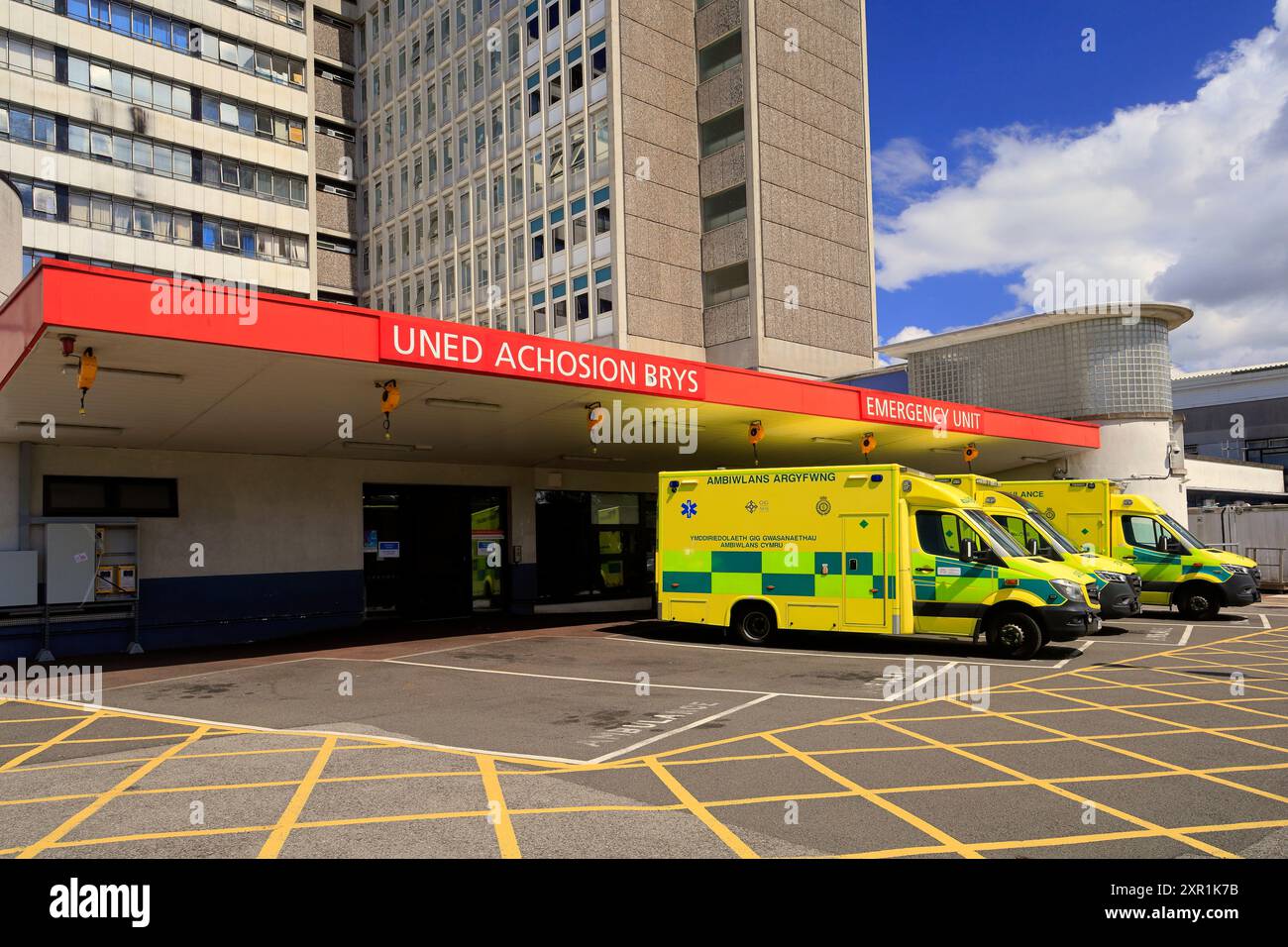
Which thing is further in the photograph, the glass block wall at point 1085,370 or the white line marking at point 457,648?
the glass block wall at point 1085,370

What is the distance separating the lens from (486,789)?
6.60m

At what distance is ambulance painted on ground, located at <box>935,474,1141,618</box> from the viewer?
15406 millimetres

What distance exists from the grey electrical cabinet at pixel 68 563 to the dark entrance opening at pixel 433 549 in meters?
5.52

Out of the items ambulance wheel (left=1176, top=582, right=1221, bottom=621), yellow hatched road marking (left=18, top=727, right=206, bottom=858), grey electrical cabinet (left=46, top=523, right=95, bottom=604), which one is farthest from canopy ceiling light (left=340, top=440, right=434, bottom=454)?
ambulance wheel (left=1176, top=582, right=1221, bottom=621)

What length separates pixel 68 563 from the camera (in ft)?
49.0

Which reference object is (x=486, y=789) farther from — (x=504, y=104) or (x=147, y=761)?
(x=504, y=104)

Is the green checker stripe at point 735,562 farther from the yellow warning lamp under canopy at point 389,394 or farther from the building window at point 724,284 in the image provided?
the building window at point 724,284

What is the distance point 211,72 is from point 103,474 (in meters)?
40.4

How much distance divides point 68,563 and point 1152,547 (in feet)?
68.1

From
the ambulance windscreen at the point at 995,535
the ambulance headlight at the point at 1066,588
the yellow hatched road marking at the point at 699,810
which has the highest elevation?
the ambulance windscreen at the point at 995,535

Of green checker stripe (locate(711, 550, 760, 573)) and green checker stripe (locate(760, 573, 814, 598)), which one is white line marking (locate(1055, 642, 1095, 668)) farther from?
green checker stripe (locate(711, 550, 760, 573))

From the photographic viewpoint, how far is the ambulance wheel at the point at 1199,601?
18328mm
